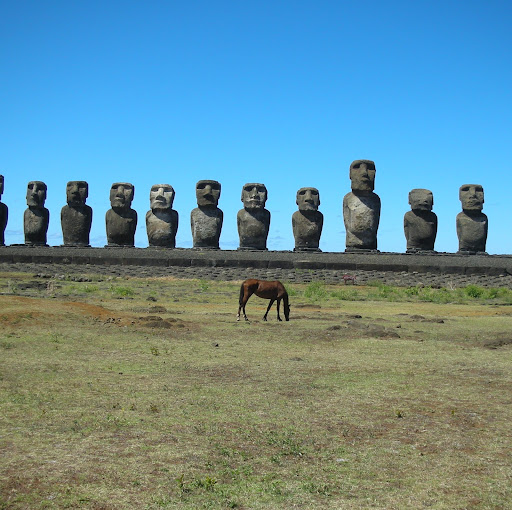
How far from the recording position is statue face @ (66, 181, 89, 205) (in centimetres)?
3078

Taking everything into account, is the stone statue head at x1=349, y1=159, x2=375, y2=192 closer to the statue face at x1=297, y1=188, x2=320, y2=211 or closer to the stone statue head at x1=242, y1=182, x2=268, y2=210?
the statue face at x1=297, y1=188, x2=320, y2=211

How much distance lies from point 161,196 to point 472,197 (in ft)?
39.6

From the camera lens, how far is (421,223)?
28.1 meters

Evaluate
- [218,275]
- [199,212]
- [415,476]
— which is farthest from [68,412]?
[199,212]

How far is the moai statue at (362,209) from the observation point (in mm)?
27984

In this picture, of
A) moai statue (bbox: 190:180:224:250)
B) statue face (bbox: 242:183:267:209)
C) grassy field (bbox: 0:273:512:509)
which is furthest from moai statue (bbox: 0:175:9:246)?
grassy field (bbox: 0:273:512:509)

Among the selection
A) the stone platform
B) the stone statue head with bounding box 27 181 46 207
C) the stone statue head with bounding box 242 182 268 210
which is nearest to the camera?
the stone platform

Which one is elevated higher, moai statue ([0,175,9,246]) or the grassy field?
moai statue ([0,175,9,246])

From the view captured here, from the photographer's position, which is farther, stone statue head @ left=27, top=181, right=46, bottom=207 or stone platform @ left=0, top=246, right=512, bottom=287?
stone statue head @ left=27, top=181, right=46, bottom=207

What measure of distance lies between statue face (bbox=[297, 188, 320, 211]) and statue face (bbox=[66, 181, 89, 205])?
8.95 meters

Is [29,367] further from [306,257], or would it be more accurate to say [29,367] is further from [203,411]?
[306,257]

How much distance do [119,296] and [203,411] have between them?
1281 centimetres

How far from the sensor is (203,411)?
6.06 m

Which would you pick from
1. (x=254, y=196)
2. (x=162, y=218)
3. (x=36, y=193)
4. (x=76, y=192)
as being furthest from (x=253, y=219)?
(x=36, y=193)
